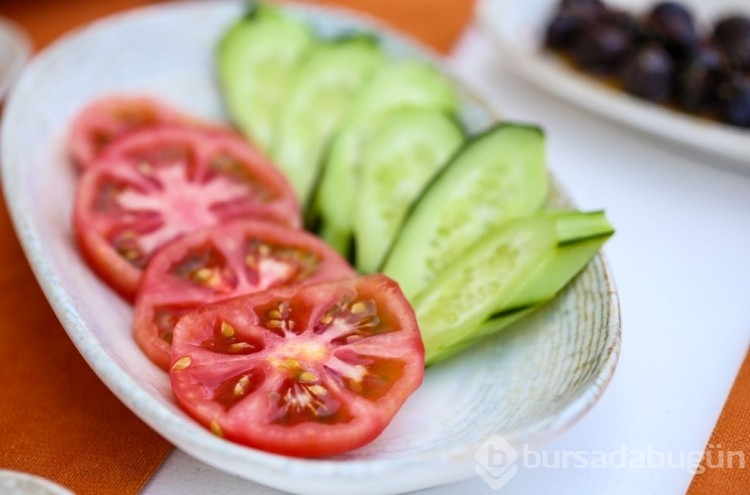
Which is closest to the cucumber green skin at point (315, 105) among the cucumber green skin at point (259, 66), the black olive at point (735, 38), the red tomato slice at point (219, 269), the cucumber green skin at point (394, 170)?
the cucumber green skin at point (259, 66)

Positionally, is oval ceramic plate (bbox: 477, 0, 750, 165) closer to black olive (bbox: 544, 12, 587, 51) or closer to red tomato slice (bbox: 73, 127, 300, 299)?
black olive (bbox: 544, 12, 587, 51)

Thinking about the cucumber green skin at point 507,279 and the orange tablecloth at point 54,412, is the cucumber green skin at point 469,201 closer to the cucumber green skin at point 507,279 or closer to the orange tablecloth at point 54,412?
the cucumber green skin at point 507,279

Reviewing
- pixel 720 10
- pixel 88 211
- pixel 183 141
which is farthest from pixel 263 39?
pixel 720 10

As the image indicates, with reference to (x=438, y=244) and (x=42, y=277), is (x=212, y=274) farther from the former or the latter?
(x=438, y=244)

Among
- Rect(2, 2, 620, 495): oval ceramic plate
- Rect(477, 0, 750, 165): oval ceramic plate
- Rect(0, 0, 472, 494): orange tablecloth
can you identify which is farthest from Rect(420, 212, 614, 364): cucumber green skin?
Rect(477, 0, 750, 165): oval ceramic plate

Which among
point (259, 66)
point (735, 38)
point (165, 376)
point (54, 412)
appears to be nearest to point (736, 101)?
point (735, 38)

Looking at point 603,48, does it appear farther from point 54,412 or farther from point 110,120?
point 54,412
